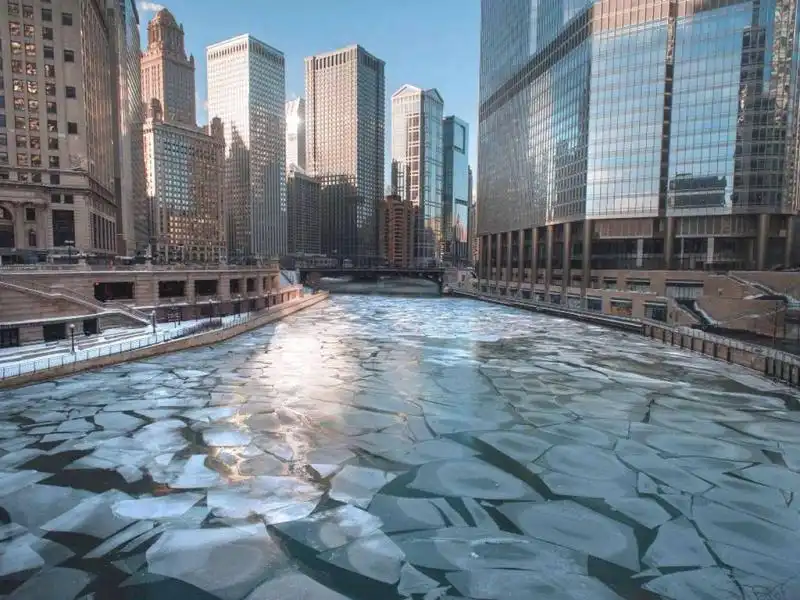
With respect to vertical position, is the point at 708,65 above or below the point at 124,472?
above

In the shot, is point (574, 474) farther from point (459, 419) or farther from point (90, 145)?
point (90, 145)

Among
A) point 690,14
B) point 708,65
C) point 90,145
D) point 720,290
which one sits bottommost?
point 720,290

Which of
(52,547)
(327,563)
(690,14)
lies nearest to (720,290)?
(690,14)

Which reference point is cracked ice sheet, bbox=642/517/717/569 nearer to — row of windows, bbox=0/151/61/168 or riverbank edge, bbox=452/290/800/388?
riverbank edge, bbox=452/290/800/388

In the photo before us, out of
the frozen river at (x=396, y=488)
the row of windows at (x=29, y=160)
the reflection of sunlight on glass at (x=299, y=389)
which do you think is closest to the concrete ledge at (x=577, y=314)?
the frozen river at (x=396, y=488)

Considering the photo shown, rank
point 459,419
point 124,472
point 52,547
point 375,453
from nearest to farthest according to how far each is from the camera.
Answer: point 52,547 → point 124,472 → point 375,453 → point 459,419

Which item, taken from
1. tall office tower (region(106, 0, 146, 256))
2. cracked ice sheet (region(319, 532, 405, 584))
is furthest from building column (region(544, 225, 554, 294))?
cracked ice sheet (region(319, 532, 405, 584))
